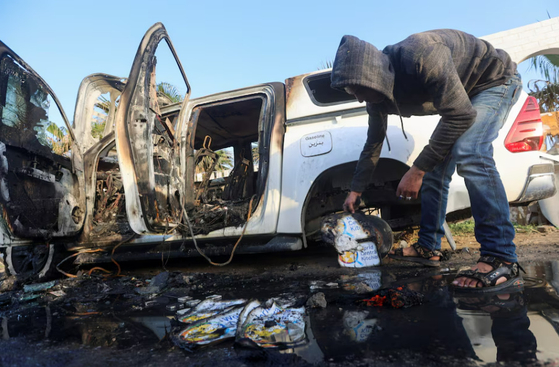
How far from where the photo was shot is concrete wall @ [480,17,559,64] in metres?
5.24

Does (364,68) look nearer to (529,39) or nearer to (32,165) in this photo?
(32,165)

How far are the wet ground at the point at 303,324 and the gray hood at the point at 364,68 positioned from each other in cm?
109

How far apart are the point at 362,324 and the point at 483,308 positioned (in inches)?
23.3

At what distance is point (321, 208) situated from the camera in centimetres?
292

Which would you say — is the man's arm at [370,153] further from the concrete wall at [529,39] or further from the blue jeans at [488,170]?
the concrete wall at [529,39]

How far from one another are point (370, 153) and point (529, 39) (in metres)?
5.28

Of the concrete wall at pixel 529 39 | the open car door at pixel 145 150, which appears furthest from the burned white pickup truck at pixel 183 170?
the concrete wall at pixel 529 39

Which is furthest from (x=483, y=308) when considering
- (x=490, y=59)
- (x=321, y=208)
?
(x=321, y=208)

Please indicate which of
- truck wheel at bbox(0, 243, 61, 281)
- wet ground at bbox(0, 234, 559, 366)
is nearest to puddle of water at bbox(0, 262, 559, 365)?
wet ground at bbox(0, 234, 559, 366)

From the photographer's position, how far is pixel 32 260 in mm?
3221

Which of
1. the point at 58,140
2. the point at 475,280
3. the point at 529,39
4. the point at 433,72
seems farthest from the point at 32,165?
the point at 529,39

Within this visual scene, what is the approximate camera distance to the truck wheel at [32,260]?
3061mm

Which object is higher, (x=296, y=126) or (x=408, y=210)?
(x=296, y=126)

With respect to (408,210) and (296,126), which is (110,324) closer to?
(296,126)
